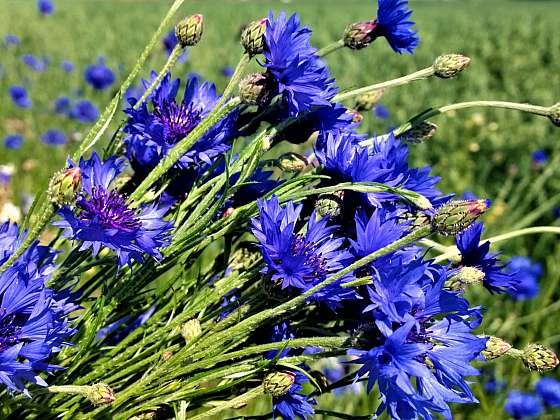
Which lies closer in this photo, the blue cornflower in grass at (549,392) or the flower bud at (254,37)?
the flower bud at (254,37)

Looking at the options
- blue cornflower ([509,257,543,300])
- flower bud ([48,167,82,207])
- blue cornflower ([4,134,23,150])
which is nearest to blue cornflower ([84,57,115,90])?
blue cornflower ([4,134,23,150])

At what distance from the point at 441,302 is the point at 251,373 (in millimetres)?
189

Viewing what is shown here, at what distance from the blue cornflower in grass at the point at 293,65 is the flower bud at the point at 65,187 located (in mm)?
221

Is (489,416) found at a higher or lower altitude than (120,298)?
lower

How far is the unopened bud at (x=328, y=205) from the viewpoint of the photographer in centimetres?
62

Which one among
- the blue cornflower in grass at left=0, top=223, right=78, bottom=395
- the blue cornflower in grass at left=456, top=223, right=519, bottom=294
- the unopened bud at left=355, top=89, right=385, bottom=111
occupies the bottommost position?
the blue cornflower in grass at left=456, top=223, right=519, bottom=294

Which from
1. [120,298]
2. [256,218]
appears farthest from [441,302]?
[120,298]

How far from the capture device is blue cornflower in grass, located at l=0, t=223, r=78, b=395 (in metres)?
0.54

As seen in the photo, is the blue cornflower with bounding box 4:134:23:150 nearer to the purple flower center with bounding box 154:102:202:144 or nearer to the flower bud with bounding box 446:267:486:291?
the purple flower center with bounding box 154:102:202:144

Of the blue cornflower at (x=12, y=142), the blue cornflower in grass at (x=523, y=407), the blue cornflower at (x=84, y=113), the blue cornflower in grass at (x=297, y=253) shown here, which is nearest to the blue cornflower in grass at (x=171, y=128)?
the blue cornflower in grass at (x=297, y=253)

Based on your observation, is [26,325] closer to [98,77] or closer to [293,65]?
[293,65]

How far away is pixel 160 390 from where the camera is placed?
63cm

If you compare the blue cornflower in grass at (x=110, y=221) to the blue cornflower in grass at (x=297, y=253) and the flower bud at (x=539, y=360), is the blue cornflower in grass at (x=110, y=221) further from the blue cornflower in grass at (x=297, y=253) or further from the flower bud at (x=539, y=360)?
the flower bud at (x=539, y=360)

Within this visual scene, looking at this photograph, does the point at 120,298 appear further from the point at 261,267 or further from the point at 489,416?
the point at 489,416
